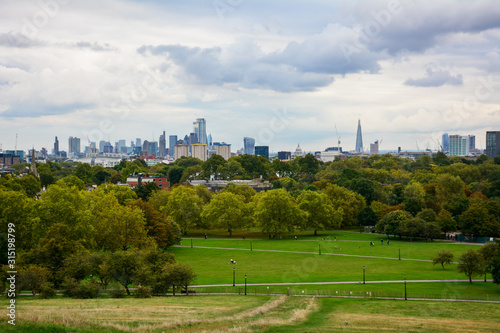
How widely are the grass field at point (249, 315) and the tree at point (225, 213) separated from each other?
1757 inches

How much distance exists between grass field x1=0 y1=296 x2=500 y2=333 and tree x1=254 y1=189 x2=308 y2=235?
138 feet

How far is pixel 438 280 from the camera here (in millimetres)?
50969

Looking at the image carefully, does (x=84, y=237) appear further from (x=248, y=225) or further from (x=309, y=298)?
(x=248, y=225)

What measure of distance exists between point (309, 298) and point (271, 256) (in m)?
24.2

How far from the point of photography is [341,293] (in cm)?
4528

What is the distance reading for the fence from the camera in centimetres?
4397

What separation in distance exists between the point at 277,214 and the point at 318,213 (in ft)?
26.2

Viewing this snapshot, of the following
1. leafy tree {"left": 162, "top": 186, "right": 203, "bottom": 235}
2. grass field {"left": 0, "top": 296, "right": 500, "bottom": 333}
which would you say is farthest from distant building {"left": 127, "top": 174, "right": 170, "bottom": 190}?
grass field {"left": 0, "top": 296, "right": 500, "bottom": 333}

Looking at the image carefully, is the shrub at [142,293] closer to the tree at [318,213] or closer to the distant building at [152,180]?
the tree at [318,213]

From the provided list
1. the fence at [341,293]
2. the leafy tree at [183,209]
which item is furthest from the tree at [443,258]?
the leafy tree at [183,209]

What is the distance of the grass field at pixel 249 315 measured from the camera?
95.9 feet

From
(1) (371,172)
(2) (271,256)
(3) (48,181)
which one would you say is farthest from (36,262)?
(1) (371,172)

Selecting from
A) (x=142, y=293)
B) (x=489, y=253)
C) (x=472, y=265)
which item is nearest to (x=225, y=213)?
(x=142, y=293)

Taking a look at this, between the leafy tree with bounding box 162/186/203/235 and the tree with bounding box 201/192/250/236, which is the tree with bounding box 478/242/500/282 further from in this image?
the leafy tree with bounding box 162/186/203/235
